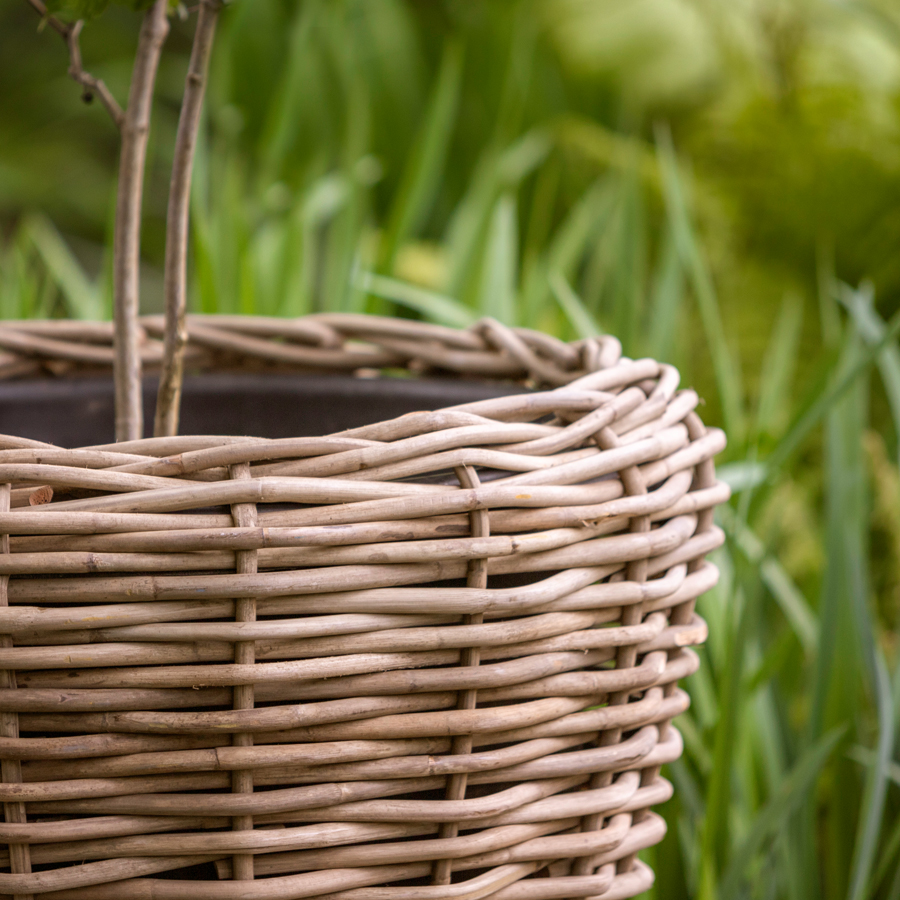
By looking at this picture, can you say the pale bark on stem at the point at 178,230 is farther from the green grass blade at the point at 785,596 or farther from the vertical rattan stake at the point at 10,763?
the green grass blade at the point at 785,596

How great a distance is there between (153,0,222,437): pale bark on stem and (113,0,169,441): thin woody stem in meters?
0.02

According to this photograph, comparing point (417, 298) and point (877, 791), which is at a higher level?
point (417, 298)

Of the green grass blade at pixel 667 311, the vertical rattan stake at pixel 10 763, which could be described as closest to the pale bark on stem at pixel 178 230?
the vertical rattan stake at pixel 10 763

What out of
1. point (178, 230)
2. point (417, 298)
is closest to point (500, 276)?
point (417, 298)

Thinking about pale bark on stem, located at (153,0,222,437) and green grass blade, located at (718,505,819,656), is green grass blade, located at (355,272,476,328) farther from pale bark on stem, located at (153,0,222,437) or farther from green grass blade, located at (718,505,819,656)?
pale bark on stem, located at (153,0,222,437)

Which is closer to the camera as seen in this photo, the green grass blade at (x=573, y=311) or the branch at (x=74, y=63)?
the branch at (x=74, y=63)

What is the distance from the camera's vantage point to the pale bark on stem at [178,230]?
1.24 feet

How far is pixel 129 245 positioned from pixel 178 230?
23 mm

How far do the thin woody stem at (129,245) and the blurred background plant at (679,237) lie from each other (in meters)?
0.36

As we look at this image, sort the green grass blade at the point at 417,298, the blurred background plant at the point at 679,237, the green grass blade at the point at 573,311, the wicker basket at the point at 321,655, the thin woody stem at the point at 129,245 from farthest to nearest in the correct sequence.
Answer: the green grass blade at the point at 417,298 → the green grass blade at the point at 573,311 → the blurred background plant at the point at 679,237 → the thin woody stem at the point at 129,245 → the wicker basket at the point at 321,655

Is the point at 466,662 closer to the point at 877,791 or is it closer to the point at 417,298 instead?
the point at 877,791

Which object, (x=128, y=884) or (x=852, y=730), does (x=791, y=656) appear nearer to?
(x=852, y=730)

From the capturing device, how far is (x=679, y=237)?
28.7 inches

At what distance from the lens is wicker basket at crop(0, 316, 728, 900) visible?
28 cm
